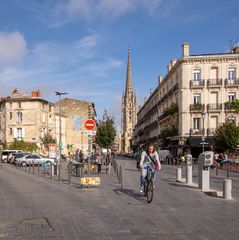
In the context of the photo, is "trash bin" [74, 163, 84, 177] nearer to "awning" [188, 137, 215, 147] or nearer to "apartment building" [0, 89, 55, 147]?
"awning" [188, 137, 215, 147]

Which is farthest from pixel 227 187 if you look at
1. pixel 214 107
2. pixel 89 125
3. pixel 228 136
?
pixel 214 107

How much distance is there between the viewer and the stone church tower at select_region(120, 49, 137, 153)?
154625 millimetres

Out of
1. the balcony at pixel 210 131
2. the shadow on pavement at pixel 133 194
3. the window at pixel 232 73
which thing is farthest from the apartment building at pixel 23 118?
the shadow on pavement at pixel 133 194

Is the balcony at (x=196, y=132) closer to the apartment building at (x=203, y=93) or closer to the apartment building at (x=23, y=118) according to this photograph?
the apartment building at (x=203, y=93)

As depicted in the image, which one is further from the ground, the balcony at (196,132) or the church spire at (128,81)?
the church spire at (128,81)

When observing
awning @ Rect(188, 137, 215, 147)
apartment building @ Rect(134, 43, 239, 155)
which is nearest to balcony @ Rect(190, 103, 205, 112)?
apartment building @ Rect(134, 43, 239, 155)

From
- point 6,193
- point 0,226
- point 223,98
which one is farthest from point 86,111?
point 0,226

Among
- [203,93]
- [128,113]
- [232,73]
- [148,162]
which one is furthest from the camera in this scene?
[128,113]

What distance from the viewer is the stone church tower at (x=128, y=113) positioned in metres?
155

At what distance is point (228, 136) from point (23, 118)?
36.7m

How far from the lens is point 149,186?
11.2 meters

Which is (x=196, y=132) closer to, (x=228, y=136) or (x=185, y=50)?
(x=228, y=136)

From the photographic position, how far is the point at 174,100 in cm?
5753

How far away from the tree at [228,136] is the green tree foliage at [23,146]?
31864 mm
